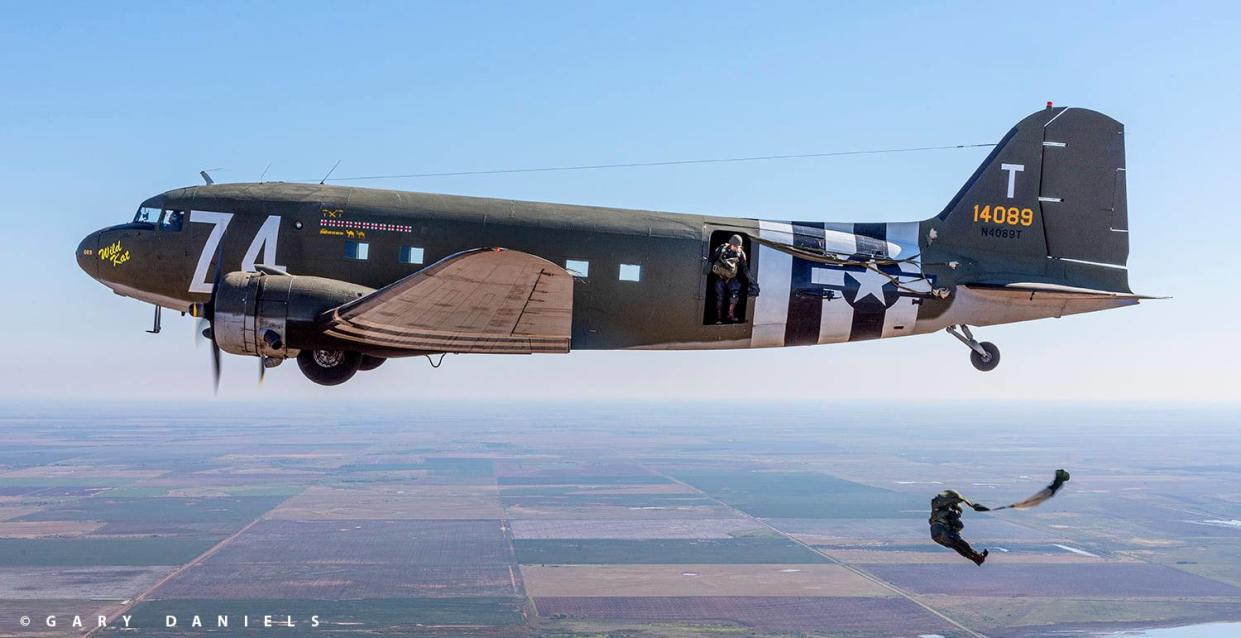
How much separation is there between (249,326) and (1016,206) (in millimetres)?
14657

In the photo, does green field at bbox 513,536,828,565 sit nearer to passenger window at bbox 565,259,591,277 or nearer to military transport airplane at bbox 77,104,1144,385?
military transport airplane at bbox 77,104,1144,385

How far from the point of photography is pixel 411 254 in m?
19.3

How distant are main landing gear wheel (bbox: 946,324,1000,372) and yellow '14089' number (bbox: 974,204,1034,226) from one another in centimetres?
230

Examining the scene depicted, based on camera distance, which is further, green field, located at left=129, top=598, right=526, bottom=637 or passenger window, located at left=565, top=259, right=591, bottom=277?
green field, located at left=129, top=598, right=526, bottom=637

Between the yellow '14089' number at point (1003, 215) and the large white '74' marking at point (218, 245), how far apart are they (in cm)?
1343

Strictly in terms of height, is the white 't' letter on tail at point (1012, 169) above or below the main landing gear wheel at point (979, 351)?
above

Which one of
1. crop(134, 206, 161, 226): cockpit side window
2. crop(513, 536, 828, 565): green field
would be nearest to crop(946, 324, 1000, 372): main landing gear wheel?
crop(134, 206, 161, 226): cockpit side window

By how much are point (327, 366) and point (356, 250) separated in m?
2.14

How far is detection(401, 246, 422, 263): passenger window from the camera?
19.3m

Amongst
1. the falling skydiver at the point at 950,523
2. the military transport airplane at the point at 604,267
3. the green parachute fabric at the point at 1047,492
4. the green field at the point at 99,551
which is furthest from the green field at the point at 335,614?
the green parachute fabric at the point at 1047,492

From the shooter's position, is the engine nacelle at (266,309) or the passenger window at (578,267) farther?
the passenger window at (578,267)

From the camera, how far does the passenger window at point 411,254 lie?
1927cm

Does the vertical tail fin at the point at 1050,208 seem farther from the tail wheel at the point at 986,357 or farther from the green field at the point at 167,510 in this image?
the green field at the point at 167,510

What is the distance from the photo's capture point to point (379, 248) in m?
19.3
